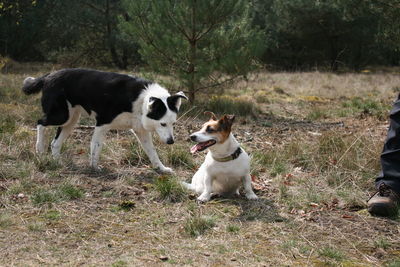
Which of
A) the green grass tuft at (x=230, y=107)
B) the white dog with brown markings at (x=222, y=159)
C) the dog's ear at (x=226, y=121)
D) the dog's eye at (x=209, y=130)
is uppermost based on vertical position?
the dog's ear at (x=226, y=121)

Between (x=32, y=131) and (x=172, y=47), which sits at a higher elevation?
(x=172, y=47)

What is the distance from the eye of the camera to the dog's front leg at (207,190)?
4766 mm

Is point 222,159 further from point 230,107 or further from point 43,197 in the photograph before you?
point 230,107

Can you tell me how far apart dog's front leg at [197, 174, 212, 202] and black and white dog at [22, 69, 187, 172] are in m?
1.01

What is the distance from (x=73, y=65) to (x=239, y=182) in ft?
45.6

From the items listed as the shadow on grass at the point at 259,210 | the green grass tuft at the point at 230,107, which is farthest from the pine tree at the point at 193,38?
the shadow on grass at the point at 259,210

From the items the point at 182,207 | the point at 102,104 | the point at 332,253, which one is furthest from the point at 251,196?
the point at 102,104

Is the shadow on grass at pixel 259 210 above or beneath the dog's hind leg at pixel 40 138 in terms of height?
beneath

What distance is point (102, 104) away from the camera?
595 centimetres

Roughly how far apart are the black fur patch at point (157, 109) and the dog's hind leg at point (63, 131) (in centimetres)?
122

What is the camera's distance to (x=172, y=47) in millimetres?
9438

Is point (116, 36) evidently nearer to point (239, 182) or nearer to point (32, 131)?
point (32, 131)

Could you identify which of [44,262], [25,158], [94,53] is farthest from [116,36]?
[44,262]

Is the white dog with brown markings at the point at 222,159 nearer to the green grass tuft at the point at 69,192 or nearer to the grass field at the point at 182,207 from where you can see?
the grass field at the point at 182,207
